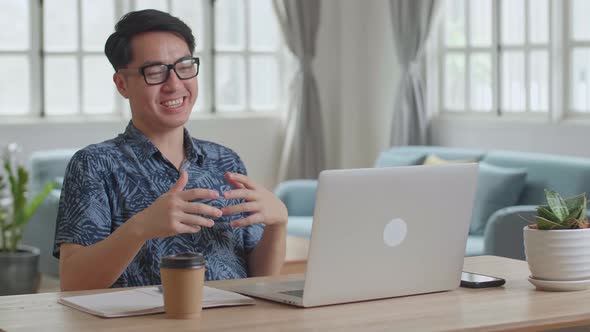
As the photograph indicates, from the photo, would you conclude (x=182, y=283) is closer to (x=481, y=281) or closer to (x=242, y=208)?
(x=242, y=208)

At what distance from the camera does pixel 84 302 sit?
2.31 m

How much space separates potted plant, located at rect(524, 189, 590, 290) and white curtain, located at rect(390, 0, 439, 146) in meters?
5.19

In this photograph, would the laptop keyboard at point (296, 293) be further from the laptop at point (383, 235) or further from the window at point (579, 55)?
the window at point (579, 55)

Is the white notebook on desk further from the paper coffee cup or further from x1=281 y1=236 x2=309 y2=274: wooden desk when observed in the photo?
x1=281 y1=236 x2=309 y2=274: wooden desk

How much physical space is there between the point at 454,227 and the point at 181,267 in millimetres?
679

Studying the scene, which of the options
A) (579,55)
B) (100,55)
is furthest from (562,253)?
(100,55)

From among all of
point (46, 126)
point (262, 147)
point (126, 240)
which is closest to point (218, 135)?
point (262, 147)

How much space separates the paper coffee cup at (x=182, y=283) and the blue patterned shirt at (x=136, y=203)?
22.7 inches

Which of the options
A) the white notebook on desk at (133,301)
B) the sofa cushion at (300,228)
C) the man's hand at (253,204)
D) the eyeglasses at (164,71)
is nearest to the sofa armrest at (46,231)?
the sofa cushion at (300,228)

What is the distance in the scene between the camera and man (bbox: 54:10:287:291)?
268cm

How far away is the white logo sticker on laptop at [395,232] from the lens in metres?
2.35

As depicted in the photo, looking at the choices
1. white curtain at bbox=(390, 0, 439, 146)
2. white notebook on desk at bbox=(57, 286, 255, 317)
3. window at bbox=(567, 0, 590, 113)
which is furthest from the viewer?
white curtain at bbox=(390, 0, 439, 146)

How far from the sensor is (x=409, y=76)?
25.2 feet

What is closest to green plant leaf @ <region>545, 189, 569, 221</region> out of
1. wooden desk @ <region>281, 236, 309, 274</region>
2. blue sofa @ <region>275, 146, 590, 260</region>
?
wooden desk @ <region>281, 236, 309, 274</region>
